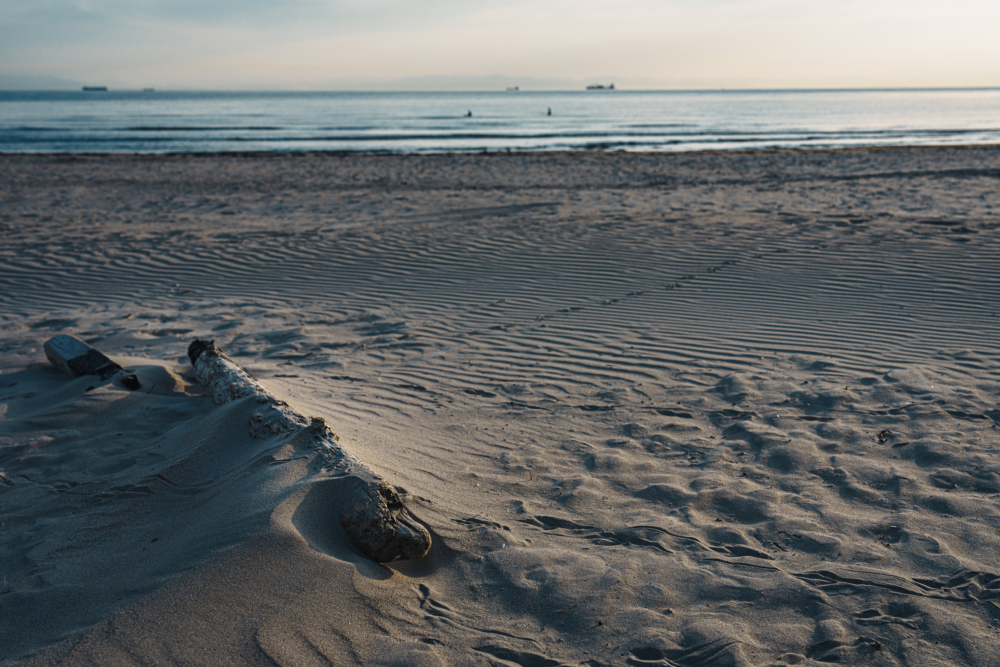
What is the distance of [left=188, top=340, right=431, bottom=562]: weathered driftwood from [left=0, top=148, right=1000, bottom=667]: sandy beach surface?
72mm

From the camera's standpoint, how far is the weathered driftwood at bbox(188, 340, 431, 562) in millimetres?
2525

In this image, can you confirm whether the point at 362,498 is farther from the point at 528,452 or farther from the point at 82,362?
the point at 82,362

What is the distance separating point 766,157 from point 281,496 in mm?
21051

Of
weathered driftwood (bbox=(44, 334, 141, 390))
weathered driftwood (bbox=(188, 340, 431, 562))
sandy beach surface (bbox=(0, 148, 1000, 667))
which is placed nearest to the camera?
sandy beach surface (bbox=(0, 148, 1000, 667))

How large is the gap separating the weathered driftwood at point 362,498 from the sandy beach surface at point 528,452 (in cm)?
7

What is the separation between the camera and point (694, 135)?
3372 cm

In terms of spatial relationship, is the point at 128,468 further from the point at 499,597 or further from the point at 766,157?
the point at 766,157

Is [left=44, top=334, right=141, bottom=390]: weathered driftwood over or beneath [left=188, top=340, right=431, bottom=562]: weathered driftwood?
over

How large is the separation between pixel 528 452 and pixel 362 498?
1.21 meters

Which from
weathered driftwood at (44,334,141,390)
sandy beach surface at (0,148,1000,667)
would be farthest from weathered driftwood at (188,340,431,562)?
weathered driftwood at (44,334,141,390)

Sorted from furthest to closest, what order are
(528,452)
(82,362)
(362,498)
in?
(82,362) → (528,452) → (362,498)

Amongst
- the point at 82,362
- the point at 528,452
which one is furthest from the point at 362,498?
the point at 82,362

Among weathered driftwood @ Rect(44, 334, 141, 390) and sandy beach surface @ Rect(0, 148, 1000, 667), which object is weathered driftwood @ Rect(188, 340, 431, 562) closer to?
sandy beach surface @ Rect(0, 148, 1000, 667)

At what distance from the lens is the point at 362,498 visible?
8.49 feet
